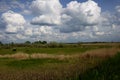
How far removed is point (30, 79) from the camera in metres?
17.4

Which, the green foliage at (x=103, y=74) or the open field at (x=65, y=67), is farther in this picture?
the open field at (x=65, y=67)

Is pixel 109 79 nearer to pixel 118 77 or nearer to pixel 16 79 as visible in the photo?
pixel 118 77

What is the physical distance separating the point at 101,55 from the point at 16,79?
24.8m

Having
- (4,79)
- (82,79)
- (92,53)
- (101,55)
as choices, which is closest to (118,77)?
(82,79)

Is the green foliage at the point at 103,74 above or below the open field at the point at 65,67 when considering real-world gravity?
above

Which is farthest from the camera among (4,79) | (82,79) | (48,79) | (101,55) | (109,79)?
(101,55)

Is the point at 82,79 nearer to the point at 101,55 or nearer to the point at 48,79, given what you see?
the point at 48,79

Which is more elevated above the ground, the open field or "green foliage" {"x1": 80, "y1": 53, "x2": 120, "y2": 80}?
"green foliage" {"x1": 80, "y1": 53, "x2": 120, "y2": 80}

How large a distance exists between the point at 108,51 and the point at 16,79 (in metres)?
25.7

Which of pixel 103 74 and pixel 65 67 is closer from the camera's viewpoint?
pixel 103 74

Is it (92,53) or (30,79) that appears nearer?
(30,79)

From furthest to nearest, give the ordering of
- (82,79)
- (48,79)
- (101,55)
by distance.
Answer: (101,55) < (48,79) < (82,79)

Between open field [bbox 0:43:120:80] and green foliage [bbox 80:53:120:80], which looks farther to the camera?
open field [bbox 0:43:120:80]

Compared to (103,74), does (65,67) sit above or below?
below
